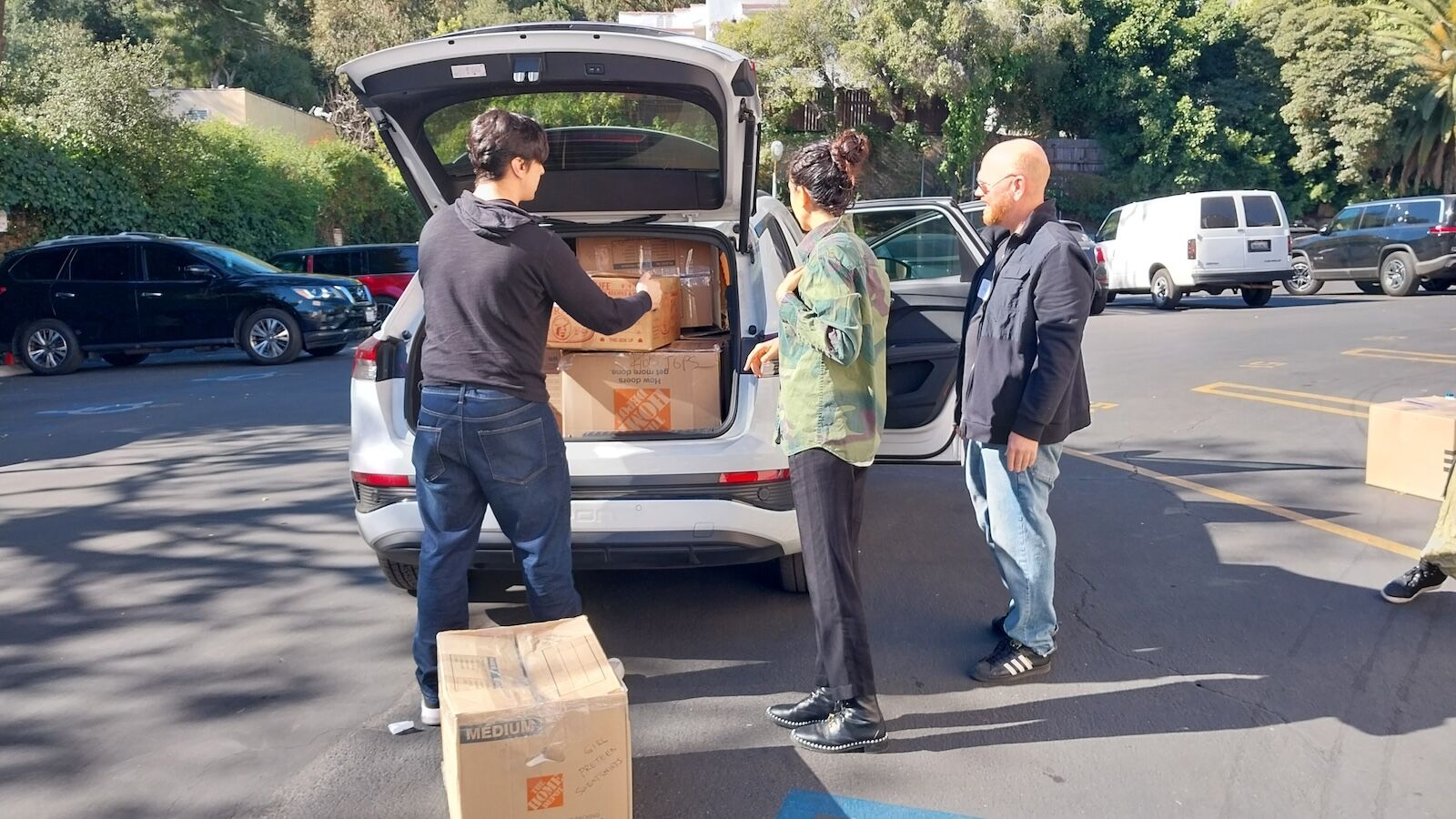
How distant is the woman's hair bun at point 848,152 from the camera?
3459mm

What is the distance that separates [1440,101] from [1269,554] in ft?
113

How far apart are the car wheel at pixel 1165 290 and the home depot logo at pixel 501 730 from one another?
1858 cm

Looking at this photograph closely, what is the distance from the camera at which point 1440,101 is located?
33.4 meters

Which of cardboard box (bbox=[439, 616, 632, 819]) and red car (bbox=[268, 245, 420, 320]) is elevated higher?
red car (bbox=[268, 245, 420, 320])

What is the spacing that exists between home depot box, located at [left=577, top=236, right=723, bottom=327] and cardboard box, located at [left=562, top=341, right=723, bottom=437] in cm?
64

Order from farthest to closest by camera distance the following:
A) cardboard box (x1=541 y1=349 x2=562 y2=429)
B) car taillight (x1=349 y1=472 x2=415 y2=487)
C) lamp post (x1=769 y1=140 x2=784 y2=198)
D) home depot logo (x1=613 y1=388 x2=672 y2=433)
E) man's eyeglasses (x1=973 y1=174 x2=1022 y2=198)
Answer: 1. lamp post (x1=769 y1=140 x2=784 y2=198)
2. cardboard box (x1=541 y1=349 x2=562 y2=429)
3. home depot logo (x1=613 y1=388 x2=672 y2=433)
4. car taillight (x1=349 y1=472 x2=415 y2=487)
5. man's eyeglasses (x1=973 y1=174 x2=1022 y2=198)

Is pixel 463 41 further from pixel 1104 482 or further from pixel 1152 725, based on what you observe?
pixel 1104 482

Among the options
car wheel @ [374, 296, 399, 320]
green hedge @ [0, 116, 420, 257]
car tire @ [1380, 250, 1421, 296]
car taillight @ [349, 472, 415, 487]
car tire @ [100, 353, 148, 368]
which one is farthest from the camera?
car tire @ [1380, 250, 1421, 296]

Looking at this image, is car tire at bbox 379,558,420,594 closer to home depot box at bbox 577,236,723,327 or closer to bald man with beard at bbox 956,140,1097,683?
Answer: home depot box at bbox 577,236,723,327

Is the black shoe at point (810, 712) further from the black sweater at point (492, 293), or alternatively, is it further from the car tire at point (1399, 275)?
the car tire at point (1399, 275)

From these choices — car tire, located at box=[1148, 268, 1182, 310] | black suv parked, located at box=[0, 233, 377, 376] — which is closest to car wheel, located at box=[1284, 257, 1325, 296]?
car tire, located at box=[1148, 268, 1182, 310]

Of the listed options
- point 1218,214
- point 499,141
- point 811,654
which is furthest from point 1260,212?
point 499,141

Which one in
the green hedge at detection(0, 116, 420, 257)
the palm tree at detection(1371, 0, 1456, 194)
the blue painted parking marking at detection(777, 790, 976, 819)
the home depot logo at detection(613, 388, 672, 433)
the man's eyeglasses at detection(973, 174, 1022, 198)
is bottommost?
the blue painted parking marking at detection(777, 790, 976, 819)

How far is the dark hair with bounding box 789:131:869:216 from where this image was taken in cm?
346
